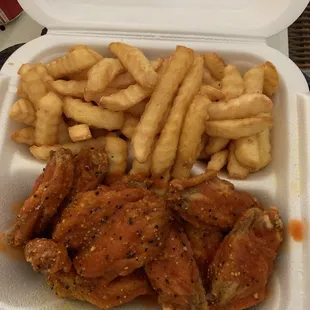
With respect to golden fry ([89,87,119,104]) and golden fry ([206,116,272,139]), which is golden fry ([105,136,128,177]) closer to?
golden fry ([89,87,119,104])

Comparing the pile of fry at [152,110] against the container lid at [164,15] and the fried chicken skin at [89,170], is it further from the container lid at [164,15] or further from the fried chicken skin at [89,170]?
the container lid at [164,15]

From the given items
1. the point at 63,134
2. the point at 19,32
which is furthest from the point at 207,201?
the point at 19,32

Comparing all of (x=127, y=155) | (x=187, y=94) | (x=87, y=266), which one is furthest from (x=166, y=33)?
(x=87, y=266)

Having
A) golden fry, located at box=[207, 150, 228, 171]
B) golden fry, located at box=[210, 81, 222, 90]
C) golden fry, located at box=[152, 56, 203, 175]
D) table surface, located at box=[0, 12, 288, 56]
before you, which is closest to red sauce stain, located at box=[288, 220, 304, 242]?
golden fry, located at box=[207, 150, 228, 171]

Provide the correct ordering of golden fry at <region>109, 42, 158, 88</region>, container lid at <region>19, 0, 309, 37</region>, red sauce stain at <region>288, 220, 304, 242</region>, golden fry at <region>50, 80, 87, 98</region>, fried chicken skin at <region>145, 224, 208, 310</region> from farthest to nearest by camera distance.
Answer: container lid at <region>19, 0, 309, 37</region>
golden fry at <region>50, 80, 87, 98</region>
golden fry at <region>109, 42, 158, 88</region>
red sauce stain at <region>288, 220, 304, 242</region>
fried chicken skin at <region>145, 224, 208, 310</region>

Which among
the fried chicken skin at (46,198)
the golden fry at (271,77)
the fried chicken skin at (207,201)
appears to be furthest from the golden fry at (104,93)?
the golden fry at (271,77)

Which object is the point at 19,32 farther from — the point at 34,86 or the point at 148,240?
the point at 148,240
